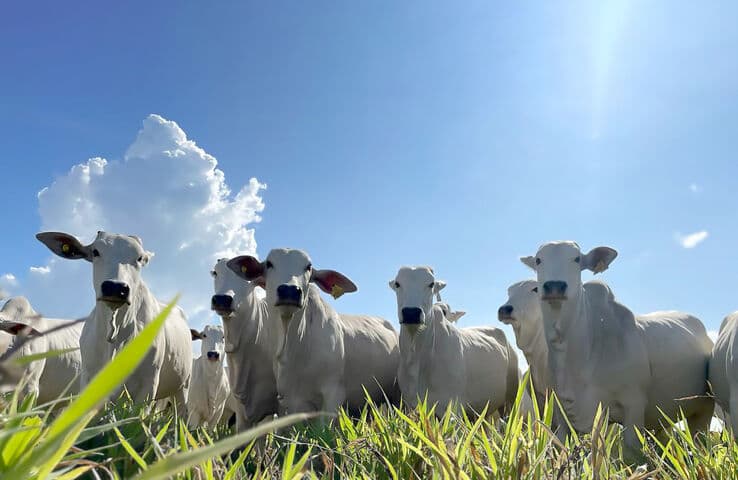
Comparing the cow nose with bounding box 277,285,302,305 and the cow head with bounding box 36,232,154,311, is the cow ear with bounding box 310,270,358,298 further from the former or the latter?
the cow head with bounding box 36,232,154,311

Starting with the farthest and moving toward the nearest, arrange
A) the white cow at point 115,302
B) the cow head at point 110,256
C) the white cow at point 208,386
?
the white cow at point 208,386 → the white cow at point 115,302 → the cow head at point 110,256

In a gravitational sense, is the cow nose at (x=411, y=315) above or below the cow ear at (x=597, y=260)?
below

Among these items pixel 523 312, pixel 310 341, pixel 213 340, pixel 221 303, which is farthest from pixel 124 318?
pixel 213 340

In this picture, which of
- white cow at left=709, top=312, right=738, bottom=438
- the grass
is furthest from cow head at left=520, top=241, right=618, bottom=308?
the grass

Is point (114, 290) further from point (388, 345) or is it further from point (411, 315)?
point (388, 345)

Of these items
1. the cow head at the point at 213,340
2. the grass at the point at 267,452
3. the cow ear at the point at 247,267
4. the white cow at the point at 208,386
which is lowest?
the white cow at the point at 208,386

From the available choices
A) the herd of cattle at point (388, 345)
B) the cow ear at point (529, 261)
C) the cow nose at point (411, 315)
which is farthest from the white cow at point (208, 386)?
the cow ear at point (529, 261)

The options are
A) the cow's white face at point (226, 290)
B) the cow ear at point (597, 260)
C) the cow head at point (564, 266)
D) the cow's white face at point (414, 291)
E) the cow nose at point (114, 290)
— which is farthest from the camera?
the cow ear at point (597, 260)

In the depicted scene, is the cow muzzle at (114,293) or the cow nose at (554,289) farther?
the cow nose at (554,289)

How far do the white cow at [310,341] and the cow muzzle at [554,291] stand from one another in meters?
1.94

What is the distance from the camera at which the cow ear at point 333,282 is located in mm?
6332

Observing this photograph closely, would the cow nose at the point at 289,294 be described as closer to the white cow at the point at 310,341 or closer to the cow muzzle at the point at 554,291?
the white cow at the point at 310,341

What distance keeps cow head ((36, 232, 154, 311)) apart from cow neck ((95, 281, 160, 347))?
14 cm

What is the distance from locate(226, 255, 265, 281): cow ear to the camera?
20.0 feet
